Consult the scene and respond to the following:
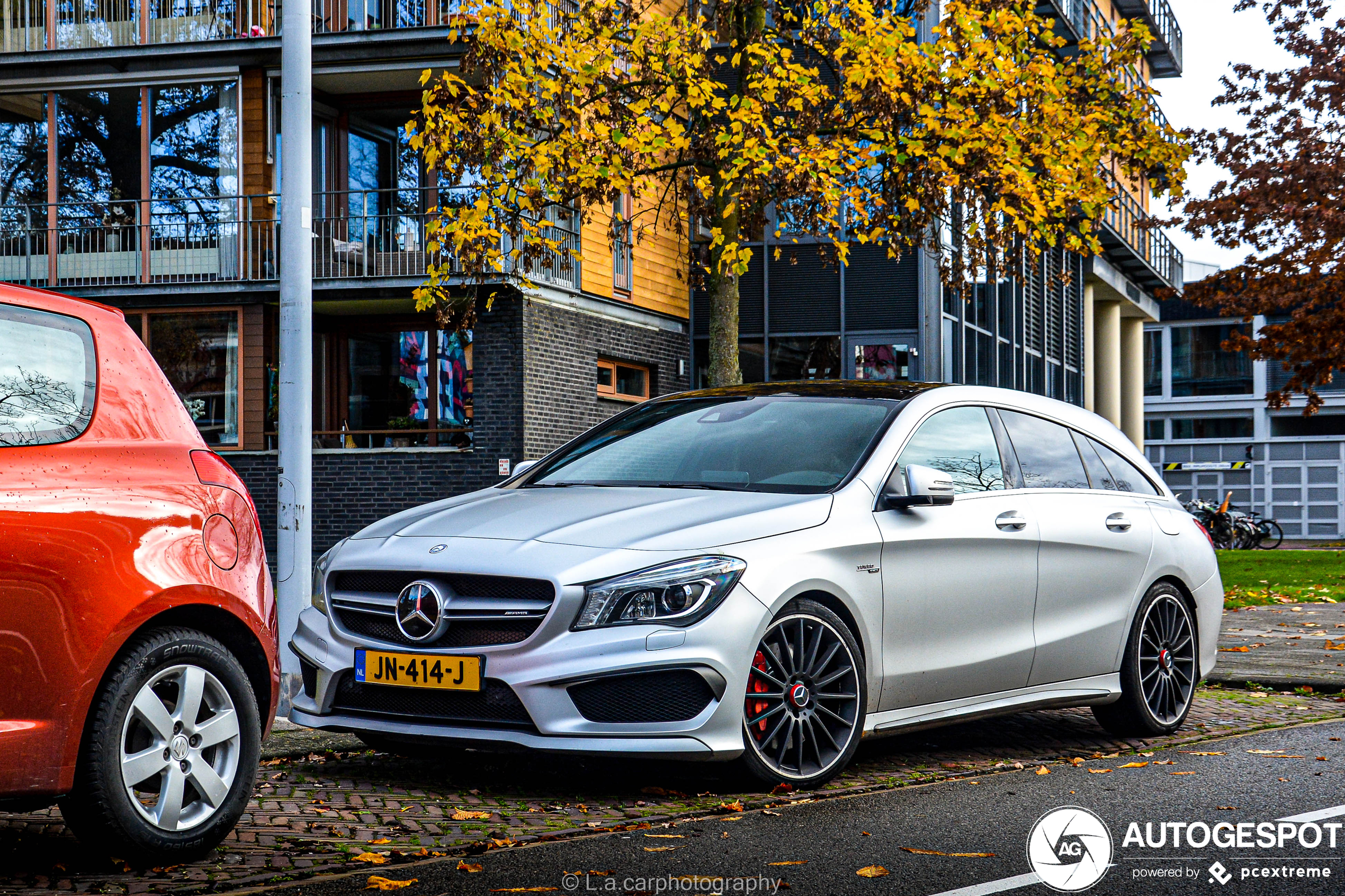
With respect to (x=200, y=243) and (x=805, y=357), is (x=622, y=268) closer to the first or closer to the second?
(x=805, y=357)

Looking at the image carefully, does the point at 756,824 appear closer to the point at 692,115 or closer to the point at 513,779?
the point at 513,779

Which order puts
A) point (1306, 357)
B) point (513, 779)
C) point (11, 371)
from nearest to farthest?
point (11, 371) < point (513, 779) < point (1306, 357)

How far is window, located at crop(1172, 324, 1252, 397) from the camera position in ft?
194

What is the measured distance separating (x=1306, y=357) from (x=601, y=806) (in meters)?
25.5

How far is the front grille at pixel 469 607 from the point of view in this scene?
5508mm

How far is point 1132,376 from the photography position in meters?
43.5

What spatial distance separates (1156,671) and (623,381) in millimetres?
17274

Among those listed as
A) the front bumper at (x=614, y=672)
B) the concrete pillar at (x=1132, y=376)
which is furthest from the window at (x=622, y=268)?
the concrete pillar at (x=1132, y=376)

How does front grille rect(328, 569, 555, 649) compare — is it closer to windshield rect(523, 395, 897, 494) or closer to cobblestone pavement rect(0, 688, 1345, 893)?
cobblestone pavement rect(0, 688, 1345, 893)

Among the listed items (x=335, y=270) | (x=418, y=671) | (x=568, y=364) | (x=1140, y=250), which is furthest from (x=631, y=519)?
(x=1140, y=250)

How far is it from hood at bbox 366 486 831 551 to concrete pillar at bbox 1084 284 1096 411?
31211 millimetres

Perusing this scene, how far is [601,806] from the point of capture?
18.5ft

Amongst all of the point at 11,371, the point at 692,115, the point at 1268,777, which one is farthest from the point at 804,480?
the point at 692,115

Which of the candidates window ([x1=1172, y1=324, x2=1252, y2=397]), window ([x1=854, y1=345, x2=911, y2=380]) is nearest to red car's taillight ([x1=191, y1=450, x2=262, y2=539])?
window ([x1=854, y1=345, x2=911, y2=380])
